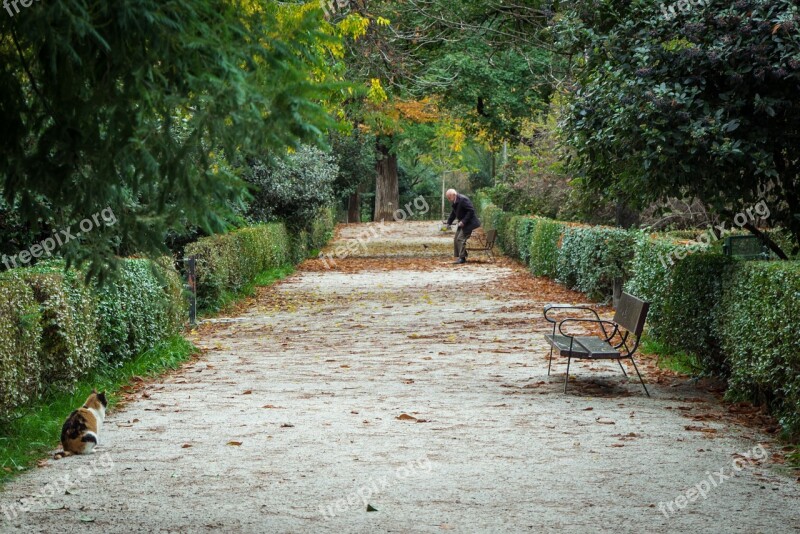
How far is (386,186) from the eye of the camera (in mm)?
51031

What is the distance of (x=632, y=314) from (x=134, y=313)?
5578 millimetres

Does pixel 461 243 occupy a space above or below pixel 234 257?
below

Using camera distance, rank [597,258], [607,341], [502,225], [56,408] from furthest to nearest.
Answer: [502,225] < [597,258] < [607,341] < [56,408]

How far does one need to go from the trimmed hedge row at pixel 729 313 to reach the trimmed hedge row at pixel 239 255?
6.98m

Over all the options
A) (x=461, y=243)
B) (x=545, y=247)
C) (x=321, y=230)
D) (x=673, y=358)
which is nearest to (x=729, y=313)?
(x=673, y=358)

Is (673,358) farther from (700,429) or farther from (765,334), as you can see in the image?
(700,429)

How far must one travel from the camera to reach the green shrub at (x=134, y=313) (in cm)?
1039

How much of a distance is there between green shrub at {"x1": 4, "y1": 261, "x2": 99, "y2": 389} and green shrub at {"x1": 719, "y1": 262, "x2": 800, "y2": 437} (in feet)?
20.0

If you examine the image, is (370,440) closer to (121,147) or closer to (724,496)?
(724,496)

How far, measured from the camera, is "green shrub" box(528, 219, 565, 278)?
22.1 metres

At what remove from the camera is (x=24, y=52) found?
16.5 ft

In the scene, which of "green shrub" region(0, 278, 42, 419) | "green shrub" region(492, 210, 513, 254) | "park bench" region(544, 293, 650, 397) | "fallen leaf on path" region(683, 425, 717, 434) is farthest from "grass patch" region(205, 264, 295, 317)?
"fallen leaf on path" region(683, 425, 717, 434)

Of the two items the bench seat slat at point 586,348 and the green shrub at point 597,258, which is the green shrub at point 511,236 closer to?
the green shrub at point 597,258

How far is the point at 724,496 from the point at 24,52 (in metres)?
4.93
